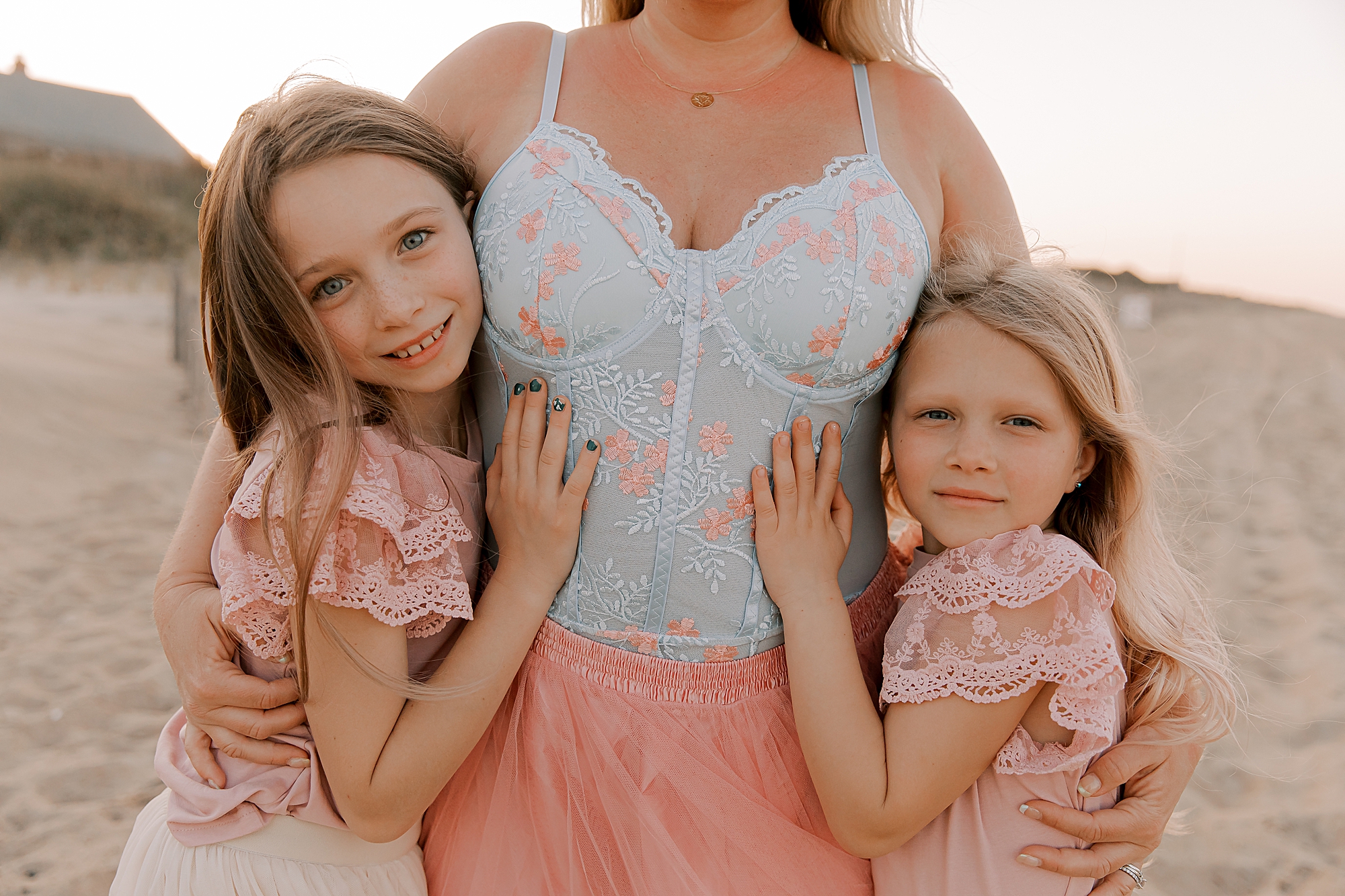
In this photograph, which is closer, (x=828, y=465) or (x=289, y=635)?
(x=289, y=635)

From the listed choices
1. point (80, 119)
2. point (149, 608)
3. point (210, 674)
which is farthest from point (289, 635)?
point (80, 119)

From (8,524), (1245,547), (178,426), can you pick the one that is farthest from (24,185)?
(1245,547)

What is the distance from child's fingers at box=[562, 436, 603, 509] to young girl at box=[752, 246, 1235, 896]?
0.27 meters

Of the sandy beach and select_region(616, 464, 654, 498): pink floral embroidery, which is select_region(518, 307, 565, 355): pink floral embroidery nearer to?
select_region(616, 464, 654, 498): pink floral embroidery

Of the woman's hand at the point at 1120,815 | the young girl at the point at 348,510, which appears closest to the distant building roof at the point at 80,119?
the young girl at the point at 348,510

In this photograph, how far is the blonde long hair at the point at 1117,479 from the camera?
149 cm

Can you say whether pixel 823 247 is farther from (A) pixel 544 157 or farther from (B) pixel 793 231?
(A) pixel 544 157

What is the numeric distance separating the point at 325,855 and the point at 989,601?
1141 mm

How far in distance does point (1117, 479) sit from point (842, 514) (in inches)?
19.4

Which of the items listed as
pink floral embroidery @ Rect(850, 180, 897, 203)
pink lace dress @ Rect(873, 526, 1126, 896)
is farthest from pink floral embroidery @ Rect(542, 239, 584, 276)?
pink lace dress @ Rect(873, 526, 1126, 896)

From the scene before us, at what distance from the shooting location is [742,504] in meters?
1.51

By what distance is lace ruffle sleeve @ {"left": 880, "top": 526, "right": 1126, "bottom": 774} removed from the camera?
1338 mm

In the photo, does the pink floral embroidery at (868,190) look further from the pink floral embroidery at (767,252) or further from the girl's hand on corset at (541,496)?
the girl's hand on corset at (541,496)

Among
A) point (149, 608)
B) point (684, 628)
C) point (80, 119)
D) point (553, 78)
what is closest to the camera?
point (684, 628)
